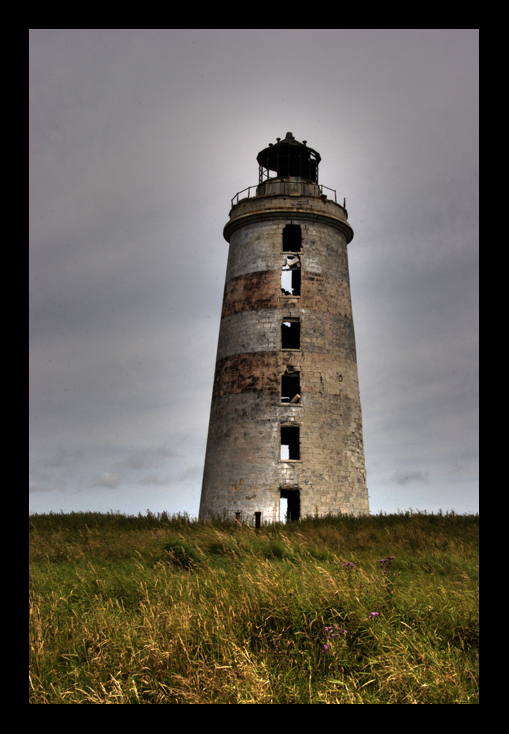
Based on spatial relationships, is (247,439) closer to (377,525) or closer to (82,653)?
(377,525)

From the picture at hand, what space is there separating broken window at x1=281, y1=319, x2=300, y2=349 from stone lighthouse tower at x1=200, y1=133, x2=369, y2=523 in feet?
0.13

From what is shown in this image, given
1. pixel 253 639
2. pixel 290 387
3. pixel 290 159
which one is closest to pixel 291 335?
pixel 290 387

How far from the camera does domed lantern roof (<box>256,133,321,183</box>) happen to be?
24.0 m

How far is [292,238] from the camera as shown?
23.3 m

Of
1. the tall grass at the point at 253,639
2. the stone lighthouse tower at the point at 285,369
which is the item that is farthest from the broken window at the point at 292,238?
the tall grass at the point at 253,639

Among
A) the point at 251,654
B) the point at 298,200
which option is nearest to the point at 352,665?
the point at 251,654

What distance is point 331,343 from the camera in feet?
68.2

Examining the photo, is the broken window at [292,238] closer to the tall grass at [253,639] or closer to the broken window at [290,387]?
the broken window at [290,387]

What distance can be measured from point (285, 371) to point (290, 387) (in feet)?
7.16

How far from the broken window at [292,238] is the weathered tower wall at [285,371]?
10 cm

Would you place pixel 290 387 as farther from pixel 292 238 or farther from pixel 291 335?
pixel 292 238

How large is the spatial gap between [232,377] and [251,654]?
51.8 ft

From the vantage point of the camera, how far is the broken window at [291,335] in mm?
21781

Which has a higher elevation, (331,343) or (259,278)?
(259,278)
